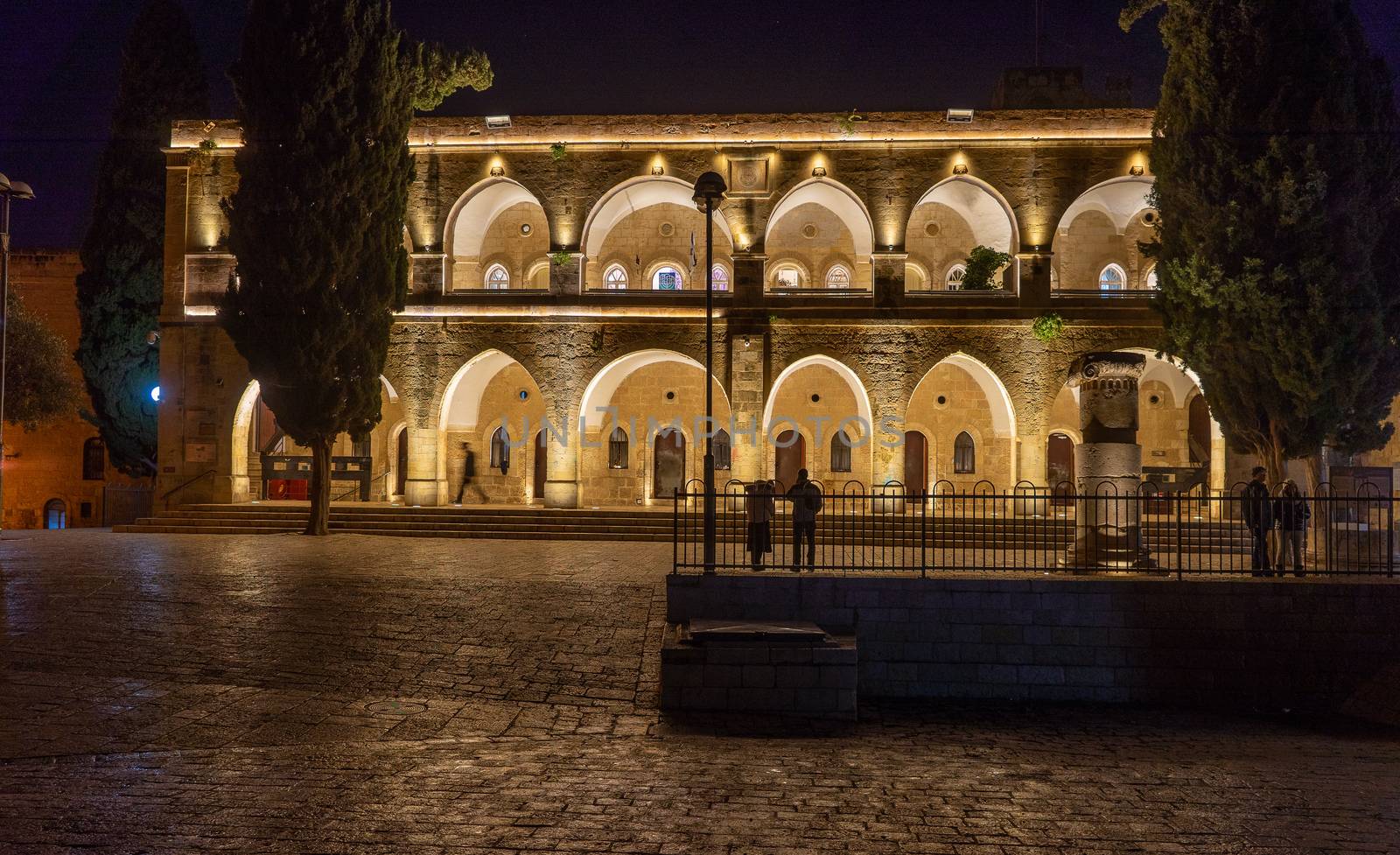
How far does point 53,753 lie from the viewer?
23.6ft

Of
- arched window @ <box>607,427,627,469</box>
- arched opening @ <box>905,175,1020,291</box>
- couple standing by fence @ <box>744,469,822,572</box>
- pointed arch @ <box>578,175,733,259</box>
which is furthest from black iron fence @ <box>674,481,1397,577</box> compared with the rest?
arched opening @ <box>905,175,1020,291</box>

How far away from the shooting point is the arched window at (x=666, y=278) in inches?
993

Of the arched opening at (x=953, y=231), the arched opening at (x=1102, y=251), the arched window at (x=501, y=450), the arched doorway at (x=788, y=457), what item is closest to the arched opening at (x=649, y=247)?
the arched window at (x=501, y=450)

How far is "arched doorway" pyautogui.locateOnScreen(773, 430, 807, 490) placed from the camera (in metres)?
24.9

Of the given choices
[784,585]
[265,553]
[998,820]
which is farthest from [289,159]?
[998,820]

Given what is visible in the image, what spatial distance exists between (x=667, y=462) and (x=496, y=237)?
23.5ft

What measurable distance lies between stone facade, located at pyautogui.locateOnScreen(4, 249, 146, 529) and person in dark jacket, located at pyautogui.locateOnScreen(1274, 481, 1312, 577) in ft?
101

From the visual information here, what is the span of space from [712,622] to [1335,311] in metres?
12.2

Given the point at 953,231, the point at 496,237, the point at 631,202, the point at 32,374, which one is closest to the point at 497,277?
the point at 496,237

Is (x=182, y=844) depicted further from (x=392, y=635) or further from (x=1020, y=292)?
(x=1020, y=292)

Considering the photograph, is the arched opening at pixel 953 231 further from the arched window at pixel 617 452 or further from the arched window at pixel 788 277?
the arched window at pixel 617 452

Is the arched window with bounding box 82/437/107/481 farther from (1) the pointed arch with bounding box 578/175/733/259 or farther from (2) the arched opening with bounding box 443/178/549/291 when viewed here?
(1) the pointed arch with bounding box 578/175/733/259

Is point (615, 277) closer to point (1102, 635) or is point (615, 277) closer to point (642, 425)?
point (642, 425)

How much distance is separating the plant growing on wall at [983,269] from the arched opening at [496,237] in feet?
32.3
